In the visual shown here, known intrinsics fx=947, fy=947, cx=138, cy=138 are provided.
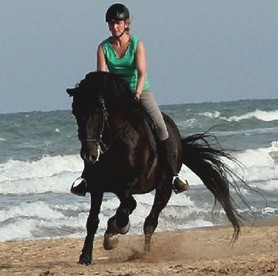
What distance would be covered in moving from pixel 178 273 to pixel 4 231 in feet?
22.5

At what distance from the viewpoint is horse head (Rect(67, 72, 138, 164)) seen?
733 centimetres

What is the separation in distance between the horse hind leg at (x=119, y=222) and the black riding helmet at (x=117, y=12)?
4.93 feet

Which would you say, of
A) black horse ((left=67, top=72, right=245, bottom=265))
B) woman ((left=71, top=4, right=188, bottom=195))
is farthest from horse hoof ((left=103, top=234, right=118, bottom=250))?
woman ((left=71, top=4, right=188, bottom=195))

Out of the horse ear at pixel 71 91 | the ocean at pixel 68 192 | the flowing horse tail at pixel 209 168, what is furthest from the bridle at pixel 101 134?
the ocean at pixel 68 192

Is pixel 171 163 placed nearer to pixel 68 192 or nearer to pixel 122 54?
pixel 122 54

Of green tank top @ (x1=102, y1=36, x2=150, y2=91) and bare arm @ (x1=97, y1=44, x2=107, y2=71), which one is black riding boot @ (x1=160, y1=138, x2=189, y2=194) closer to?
green tank top @ (x1=102, y1=36, x2=150, y2=91)

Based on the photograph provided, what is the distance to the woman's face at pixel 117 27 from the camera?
7.92 m

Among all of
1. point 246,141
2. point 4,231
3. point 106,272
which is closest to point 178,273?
point 106,272

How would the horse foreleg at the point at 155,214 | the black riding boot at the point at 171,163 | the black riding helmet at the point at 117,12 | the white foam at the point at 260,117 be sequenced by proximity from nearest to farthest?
the black riding helmet at the point at 117,12 < the black riding boot at the point at 171,163 < the horse foreleg at the point at 155,214 < the white foam at the point at 260,117

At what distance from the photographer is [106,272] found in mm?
7332

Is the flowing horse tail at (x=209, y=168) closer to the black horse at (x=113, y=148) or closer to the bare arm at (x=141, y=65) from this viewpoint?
the black horse at (x=113, y=148)

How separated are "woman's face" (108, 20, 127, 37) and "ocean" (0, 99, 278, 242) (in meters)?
2.93

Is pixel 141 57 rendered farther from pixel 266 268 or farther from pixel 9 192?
pixel 9 192

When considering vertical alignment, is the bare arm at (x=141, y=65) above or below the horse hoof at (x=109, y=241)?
above
